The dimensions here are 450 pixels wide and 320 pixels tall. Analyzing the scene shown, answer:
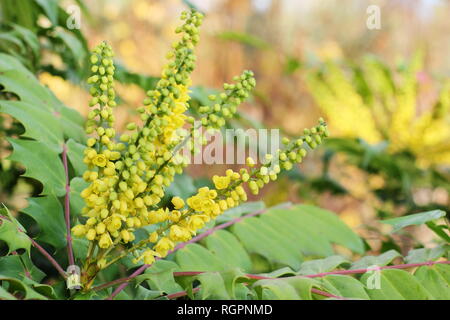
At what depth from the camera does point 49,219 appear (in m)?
0.67

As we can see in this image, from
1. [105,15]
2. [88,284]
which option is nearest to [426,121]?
[88,284]

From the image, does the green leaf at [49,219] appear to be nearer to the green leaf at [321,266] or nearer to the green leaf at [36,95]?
the green leaf at [36,95]

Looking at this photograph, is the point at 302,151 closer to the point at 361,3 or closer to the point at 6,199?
the point at 6,199

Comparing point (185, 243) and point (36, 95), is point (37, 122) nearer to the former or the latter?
point (36, 95)

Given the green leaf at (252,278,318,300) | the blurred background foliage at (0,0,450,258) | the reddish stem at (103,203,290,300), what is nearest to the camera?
the green leaf at (252,278,318,300)

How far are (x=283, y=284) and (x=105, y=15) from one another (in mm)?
2842

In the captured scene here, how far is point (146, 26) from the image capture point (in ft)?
9.98

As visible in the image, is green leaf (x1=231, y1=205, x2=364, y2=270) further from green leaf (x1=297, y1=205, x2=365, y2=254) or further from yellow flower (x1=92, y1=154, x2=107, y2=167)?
yellow flower (x1=92, y1=154, x2=107, y2=167)

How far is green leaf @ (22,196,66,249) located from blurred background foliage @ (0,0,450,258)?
7 centimetres

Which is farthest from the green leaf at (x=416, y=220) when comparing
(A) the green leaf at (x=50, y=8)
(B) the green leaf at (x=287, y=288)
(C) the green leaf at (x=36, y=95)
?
(A) the green leaf at (x=50, y=8)

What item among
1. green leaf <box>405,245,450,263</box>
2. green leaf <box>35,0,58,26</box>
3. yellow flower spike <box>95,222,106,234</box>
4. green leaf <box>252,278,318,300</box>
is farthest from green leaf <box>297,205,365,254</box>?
green leaf <box>35,0,58,26</box>

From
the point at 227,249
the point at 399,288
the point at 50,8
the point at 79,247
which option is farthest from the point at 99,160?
the point at 50,8

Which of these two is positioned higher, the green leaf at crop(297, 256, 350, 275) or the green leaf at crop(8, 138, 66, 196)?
the green leaf at crop(8, 138, 66, 196)

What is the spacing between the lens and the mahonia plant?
1.75ft
